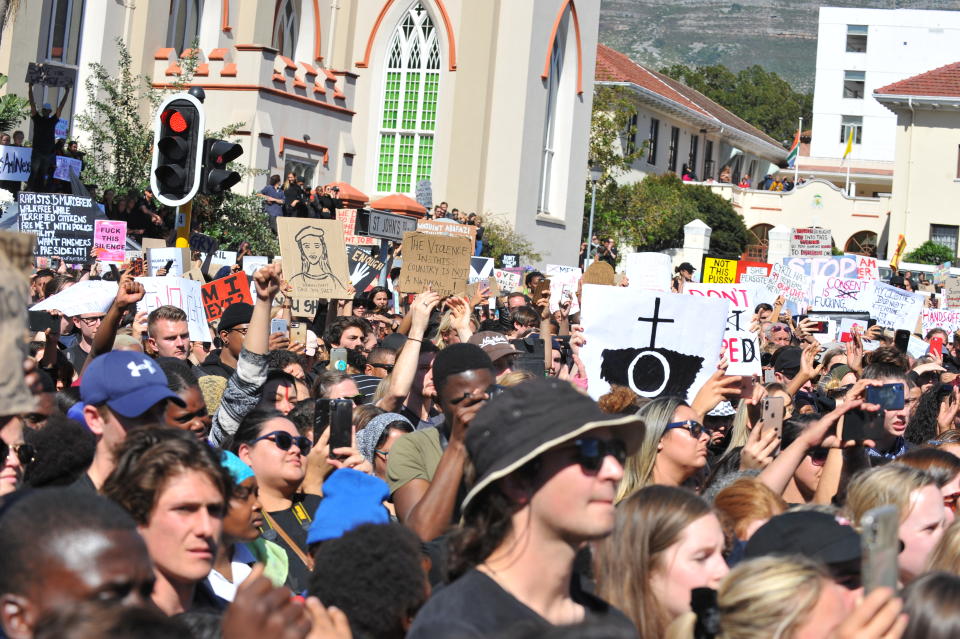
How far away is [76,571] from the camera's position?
2852 millimetres

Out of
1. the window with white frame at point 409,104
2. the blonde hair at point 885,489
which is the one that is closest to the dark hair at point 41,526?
the blonde hair at point 885,489

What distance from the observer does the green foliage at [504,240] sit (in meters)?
33.7

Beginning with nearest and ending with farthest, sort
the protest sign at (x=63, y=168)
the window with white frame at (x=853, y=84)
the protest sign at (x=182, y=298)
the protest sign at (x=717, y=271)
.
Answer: the protest sign at (x=182, y=298)
the protest sign at (x=63, y=168)
the protest sign at (x=717, y=271)
the window with white frame at (x=853, y=84)

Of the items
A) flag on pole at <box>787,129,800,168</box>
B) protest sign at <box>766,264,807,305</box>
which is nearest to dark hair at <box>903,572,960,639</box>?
protest sign at <box>766,264,807,305</box>

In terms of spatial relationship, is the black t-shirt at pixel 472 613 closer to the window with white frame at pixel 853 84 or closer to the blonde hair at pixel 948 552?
the blonde hair at pixel 948 552

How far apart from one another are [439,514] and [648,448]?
4.19ft

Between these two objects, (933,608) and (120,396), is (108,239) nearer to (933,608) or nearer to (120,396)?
(120,396)

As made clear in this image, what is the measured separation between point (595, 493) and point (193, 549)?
4.10ft

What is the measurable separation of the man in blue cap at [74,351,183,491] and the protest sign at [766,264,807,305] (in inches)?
538

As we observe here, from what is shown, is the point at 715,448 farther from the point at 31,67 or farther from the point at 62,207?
the point at 31,67

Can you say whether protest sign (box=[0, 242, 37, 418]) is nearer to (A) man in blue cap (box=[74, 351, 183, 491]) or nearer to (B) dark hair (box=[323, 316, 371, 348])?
(A) man in blue cap (box=[74, 351, 183, 491])

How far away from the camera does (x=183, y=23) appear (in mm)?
29984

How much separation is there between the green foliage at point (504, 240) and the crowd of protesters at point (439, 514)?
87.2 feet

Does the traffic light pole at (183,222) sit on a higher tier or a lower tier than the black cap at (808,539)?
higher
